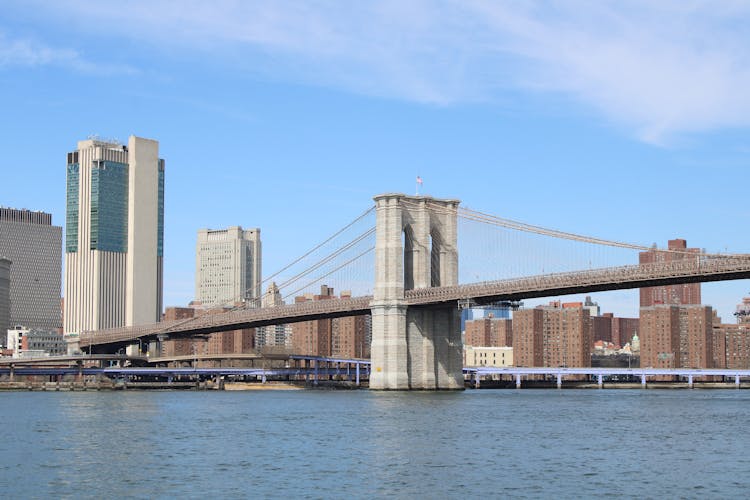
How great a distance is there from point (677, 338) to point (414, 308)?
106 meters

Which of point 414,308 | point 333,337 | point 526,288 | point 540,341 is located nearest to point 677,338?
point 540,341

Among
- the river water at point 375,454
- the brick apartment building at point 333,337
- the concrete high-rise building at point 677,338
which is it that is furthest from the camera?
the concrete high-rise building at point 677,338

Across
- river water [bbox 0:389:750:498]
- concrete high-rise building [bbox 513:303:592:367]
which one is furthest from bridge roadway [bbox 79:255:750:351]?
concrete high-rise building [bbox 513:303:592:367]

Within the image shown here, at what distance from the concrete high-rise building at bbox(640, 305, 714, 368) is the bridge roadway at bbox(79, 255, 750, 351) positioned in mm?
90509

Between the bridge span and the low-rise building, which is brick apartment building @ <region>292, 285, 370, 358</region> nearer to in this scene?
the low-rise building

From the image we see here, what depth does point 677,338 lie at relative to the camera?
185 metres

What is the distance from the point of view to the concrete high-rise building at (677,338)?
18412 centimetres

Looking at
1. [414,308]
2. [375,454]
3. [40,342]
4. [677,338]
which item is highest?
[414,308]

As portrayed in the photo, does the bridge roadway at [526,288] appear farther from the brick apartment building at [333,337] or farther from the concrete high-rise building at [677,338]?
the concrete high-rise building at [677,338]

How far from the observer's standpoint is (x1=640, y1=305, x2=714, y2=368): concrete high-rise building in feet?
604

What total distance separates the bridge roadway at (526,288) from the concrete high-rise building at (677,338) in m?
90.5

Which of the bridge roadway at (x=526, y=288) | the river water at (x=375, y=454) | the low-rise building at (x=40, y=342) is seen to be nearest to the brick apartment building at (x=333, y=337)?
the low-rise building at (x=40, y=342)

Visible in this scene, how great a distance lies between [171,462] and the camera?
124ft

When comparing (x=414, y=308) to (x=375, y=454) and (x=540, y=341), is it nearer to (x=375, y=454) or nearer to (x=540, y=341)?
(x=375, y=454)
